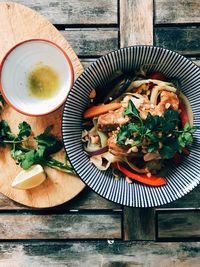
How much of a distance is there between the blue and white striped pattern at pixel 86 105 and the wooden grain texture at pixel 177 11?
0.21 m

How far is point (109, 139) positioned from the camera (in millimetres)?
1189

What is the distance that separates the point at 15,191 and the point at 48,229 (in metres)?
0.15

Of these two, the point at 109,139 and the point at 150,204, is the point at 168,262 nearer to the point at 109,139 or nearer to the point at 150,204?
the point at 150,204

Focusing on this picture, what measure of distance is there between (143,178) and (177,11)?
1.50 feet

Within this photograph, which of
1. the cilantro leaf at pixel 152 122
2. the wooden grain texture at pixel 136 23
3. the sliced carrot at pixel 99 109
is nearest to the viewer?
the cilantro leaf at pixel 152 122

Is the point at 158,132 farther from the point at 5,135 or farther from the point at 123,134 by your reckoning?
the point at 5,135

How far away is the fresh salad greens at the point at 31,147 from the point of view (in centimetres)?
125

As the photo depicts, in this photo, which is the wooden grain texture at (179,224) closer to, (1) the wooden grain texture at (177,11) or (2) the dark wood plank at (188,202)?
(2) the dark wood plank at (188,202)

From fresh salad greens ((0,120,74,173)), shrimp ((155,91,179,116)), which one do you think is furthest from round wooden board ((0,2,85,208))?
shrimp ((155,91,179,116))


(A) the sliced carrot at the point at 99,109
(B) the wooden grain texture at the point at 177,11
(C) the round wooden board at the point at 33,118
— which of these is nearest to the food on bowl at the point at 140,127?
(A) the sliced carrot at the point at 99,109

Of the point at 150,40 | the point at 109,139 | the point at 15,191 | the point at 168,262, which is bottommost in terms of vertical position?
the point at 168,262

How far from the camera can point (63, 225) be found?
1357mm

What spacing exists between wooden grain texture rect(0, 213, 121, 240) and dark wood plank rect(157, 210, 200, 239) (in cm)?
12

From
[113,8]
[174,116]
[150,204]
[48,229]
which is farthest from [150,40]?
[48,229]
